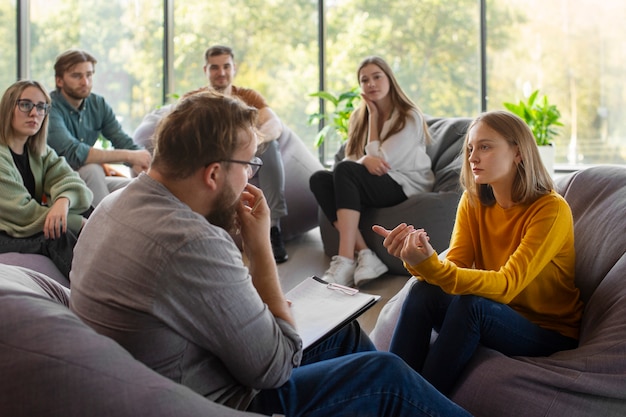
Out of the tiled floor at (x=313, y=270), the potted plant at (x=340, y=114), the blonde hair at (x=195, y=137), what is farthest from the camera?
the potted plant at (x=340, y=114)

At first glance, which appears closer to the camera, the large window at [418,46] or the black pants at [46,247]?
the black pants at [46,247]

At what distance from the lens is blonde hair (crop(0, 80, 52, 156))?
351 cm

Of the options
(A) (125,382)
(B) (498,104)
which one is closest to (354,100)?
(B) (498,104)

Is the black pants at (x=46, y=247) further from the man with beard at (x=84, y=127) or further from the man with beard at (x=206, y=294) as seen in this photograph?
the man with beard at (x=206, y=294)

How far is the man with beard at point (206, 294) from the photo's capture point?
4.74 feet

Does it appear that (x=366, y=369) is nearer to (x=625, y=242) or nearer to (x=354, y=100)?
(x=625, y=242)

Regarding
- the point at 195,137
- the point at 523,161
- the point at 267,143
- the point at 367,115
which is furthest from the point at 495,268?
the point at 267,143

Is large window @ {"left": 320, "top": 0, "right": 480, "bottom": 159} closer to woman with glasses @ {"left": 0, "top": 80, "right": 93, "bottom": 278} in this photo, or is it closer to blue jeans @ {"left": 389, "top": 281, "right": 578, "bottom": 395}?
woman with glasses @ {"left": 0, "top": 80, "right": 93, "bottom": 278}

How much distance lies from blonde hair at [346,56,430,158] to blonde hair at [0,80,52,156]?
1.73 meters

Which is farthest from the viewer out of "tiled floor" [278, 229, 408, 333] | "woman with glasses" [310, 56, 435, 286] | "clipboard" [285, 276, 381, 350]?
"woman with glasses" [310, 56, 435, 286]

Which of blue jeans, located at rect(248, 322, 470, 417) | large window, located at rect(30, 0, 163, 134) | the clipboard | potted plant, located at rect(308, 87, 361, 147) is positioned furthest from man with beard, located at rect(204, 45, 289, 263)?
blue jeans, located at rect(248, 322, 470, 417)

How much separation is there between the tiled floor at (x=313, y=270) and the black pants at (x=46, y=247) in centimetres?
114

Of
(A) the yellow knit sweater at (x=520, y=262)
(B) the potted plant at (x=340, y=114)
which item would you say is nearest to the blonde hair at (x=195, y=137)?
(A) the yellow knit sweater at (x=520, y=262)

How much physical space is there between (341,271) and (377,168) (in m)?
0.61
